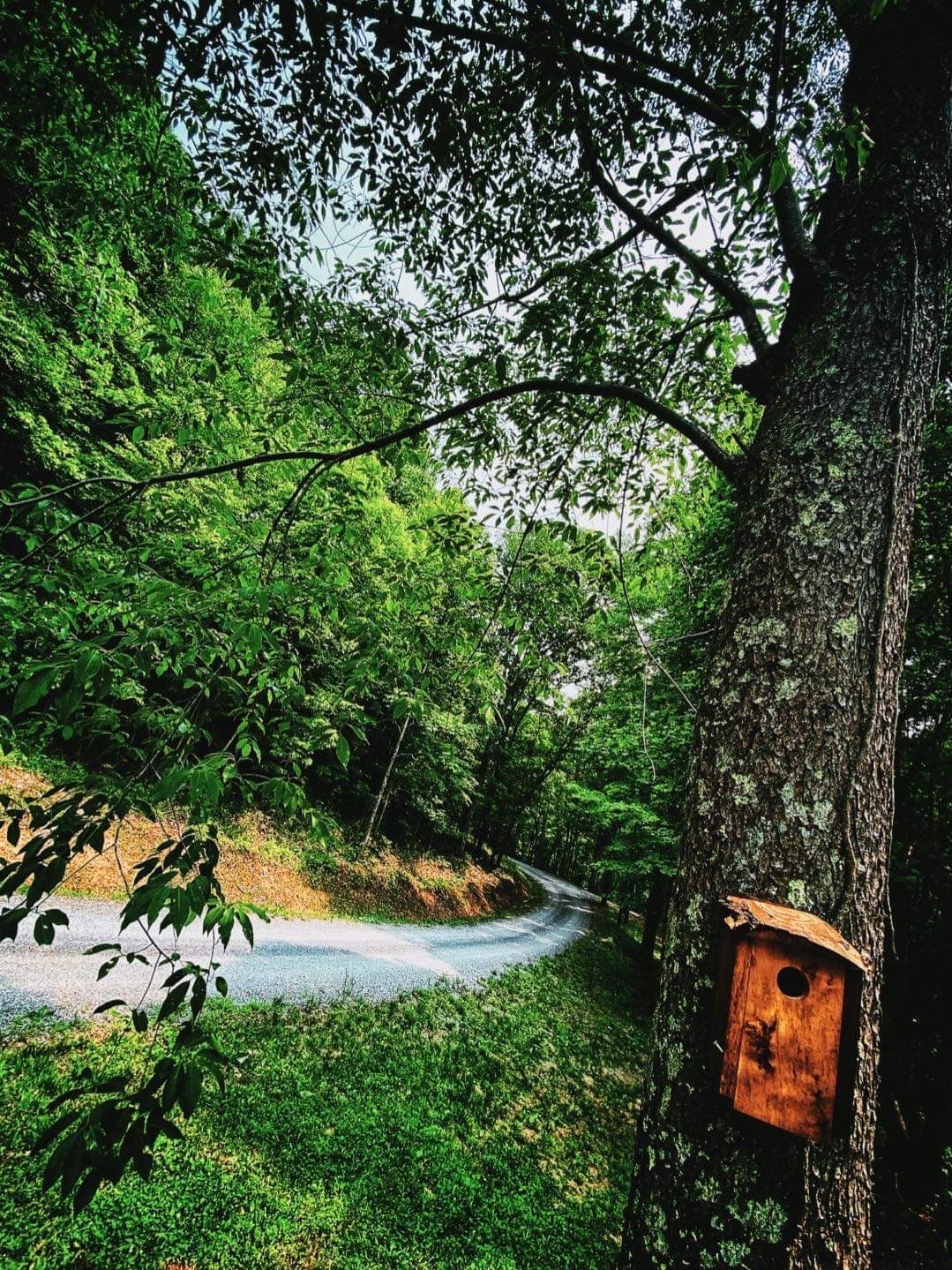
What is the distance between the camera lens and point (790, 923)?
4.05 feet

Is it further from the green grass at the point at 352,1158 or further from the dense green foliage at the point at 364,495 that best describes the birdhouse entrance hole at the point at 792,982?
the green grass at the point at 352,1158

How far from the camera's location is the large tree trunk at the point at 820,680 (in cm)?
118

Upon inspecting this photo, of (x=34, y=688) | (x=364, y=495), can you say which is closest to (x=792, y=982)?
(x=34, y=688)

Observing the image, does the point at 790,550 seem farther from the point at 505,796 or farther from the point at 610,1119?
the point at 505,796

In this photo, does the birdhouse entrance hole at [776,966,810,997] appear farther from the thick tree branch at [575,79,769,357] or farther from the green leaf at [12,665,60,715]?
the thick tree branch at [575,79,769,357]

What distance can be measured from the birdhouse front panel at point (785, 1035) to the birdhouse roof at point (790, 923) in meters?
0.03

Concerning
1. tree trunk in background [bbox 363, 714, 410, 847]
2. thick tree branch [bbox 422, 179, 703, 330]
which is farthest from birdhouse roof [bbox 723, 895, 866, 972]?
tree trunk in background [bbox 363, 714, 410, 847]

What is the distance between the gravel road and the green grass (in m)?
0.56

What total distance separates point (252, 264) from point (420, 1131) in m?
6.92

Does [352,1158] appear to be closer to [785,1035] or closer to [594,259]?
[785,1035]

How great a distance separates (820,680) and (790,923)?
63 centimetres

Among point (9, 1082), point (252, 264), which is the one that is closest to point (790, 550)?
point (252, 264)

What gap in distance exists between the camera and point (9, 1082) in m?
3.96

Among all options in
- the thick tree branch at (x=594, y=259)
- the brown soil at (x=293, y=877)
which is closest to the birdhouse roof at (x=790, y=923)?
the thick tree branch at (x=594, y=259)
